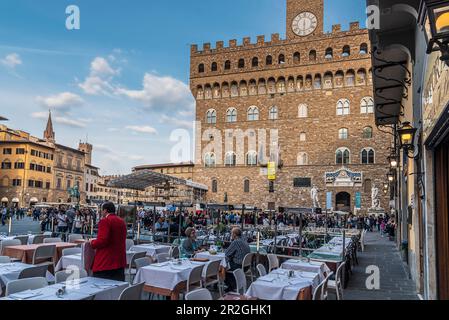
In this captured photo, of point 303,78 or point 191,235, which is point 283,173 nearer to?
point 303,78

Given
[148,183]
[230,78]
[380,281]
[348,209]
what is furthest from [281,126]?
[380,281]

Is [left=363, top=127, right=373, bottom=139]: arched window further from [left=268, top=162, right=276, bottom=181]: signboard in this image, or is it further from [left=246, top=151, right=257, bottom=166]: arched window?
[left=246, top=151, right=257, bottom=166]: arched window

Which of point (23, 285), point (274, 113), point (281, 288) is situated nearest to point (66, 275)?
point (23, 285)

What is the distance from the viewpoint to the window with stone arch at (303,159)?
108 feet

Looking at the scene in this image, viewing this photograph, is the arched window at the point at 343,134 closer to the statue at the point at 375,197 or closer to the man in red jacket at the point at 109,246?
the statue at the point at 375,197

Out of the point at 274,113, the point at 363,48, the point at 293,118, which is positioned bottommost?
the point at 293,118

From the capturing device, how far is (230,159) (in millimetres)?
35438

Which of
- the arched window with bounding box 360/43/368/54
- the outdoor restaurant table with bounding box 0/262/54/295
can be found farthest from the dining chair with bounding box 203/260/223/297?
the arched window with bounding box 360/43/368/54

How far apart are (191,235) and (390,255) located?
8730 mm

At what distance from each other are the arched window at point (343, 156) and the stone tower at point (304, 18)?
10.7 m

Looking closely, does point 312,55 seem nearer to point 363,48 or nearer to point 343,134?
point 363,48

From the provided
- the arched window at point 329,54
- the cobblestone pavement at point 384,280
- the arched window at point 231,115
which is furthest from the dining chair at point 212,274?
the arched window at point 329,54

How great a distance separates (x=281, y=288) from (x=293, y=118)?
2970 centimetres

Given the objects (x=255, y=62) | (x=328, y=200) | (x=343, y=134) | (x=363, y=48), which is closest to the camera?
(x=328, y=200)
